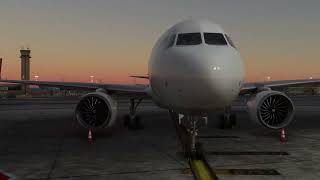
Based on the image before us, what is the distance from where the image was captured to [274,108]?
621 inches

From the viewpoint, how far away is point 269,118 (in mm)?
15805

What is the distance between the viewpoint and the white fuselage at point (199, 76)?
994cm

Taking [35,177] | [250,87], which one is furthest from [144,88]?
[35,177]

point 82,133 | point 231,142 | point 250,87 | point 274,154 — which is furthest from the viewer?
point 82,133

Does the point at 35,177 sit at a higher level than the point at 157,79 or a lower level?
lower

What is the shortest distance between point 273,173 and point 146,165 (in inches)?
141

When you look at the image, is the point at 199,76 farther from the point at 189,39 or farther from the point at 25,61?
the point at 25,61

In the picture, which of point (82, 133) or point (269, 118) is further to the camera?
point (82, 133)

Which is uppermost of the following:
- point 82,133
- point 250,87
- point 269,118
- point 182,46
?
point 182,46

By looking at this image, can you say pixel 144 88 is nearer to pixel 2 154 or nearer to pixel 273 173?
pixel 2 154

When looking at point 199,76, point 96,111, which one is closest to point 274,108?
point 199,76

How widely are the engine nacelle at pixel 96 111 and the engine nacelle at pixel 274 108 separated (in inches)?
236

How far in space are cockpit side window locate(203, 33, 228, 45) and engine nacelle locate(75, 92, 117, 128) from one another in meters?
6.29

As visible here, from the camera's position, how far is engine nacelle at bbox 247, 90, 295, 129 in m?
15.5
